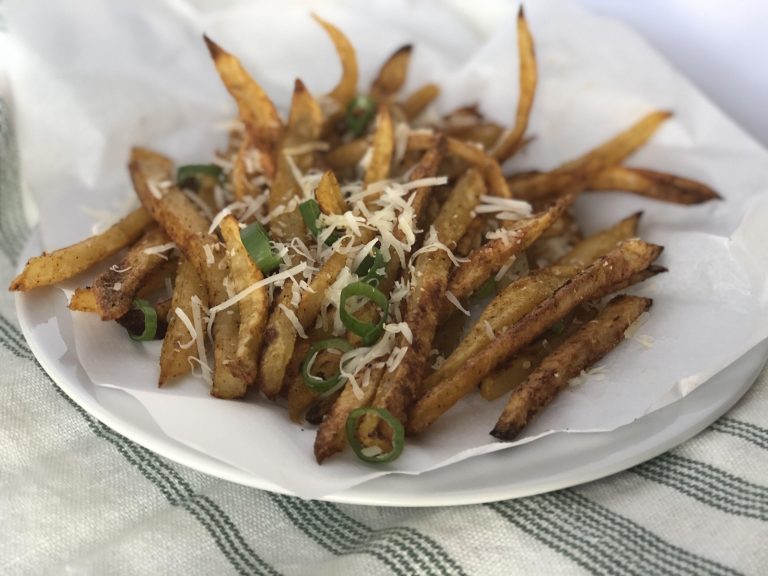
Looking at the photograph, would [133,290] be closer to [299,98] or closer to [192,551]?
[192,551]

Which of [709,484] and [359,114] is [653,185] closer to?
[359,114]

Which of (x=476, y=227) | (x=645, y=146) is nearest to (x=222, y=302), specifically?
(x=476, y=227)

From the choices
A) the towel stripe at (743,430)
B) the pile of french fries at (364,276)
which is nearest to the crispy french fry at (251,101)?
the pile of french fries at (364,276)

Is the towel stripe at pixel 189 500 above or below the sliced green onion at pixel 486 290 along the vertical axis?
below

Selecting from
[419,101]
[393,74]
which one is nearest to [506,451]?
[419,101]

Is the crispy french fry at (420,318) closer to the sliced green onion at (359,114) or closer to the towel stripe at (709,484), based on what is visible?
the towel stripe at (709,484)

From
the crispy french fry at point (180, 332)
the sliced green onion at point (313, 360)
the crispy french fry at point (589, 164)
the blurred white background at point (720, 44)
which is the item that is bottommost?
the crispy french fry at point (180, 332)
